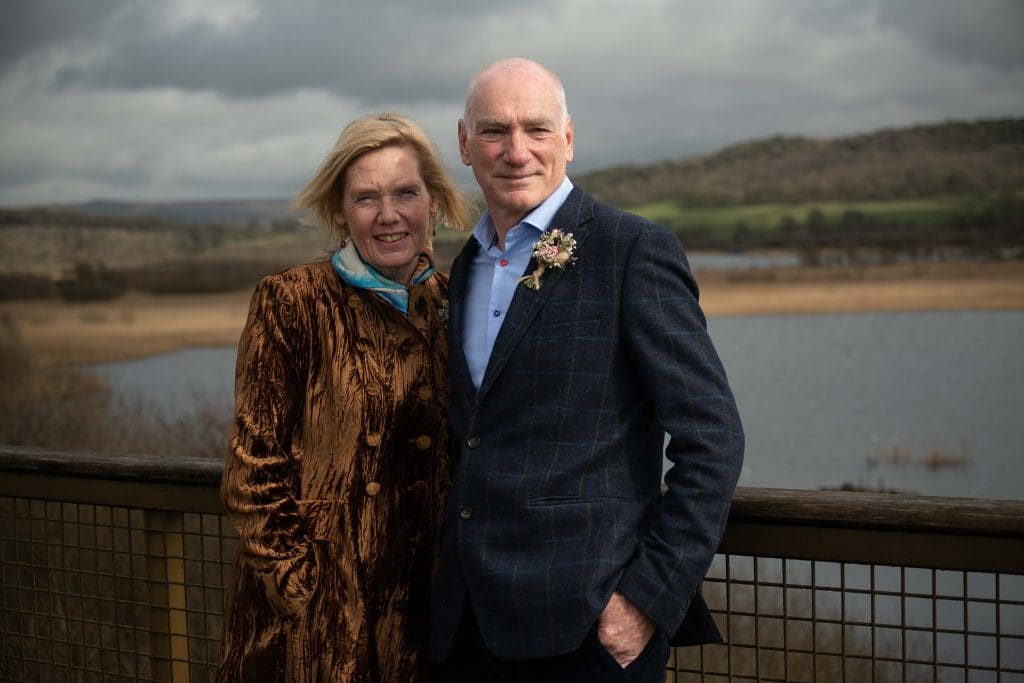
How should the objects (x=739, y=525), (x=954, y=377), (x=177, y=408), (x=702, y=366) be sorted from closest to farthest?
(x=702, y=366) < (x=739, y=525) < (x=177, y=408) < (x=954, y=377)

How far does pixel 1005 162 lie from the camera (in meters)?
48.7

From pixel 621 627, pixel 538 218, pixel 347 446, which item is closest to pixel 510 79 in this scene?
pixel 538 218

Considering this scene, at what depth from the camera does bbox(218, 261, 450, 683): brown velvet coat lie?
7.23 feet

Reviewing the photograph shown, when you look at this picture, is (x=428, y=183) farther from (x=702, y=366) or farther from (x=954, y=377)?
(x=954, y=377)

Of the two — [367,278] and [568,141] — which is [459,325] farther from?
[568,141]

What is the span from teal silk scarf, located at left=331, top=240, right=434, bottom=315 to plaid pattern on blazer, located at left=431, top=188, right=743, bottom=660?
1.16 feet

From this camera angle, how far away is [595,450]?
1910 millimetres

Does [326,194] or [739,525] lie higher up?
[326,194]

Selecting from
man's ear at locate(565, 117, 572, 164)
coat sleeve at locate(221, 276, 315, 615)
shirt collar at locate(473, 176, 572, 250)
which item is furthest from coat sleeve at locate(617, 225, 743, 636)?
coat sleeve at locate(221, 276, 315, 615)

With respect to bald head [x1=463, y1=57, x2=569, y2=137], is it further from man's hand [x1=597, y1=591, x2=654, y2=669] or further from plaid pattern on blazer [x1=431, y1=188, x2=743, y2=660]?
man's hand [x1=597, y1=591, x2=654, y2=669]

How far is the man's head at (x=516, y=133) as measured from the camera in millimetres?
2029

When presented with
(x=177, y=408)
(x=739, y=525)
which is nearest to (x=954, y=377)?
(x=177, y=408)

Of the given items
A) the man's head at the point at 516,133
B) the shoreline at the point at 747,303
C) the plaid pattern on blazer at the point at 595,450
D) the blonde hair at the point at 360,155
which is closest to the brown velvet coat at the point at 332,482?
the blonde hair at the point at 360,155

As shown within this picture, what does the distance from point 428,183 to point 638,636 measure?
43.5 inches
